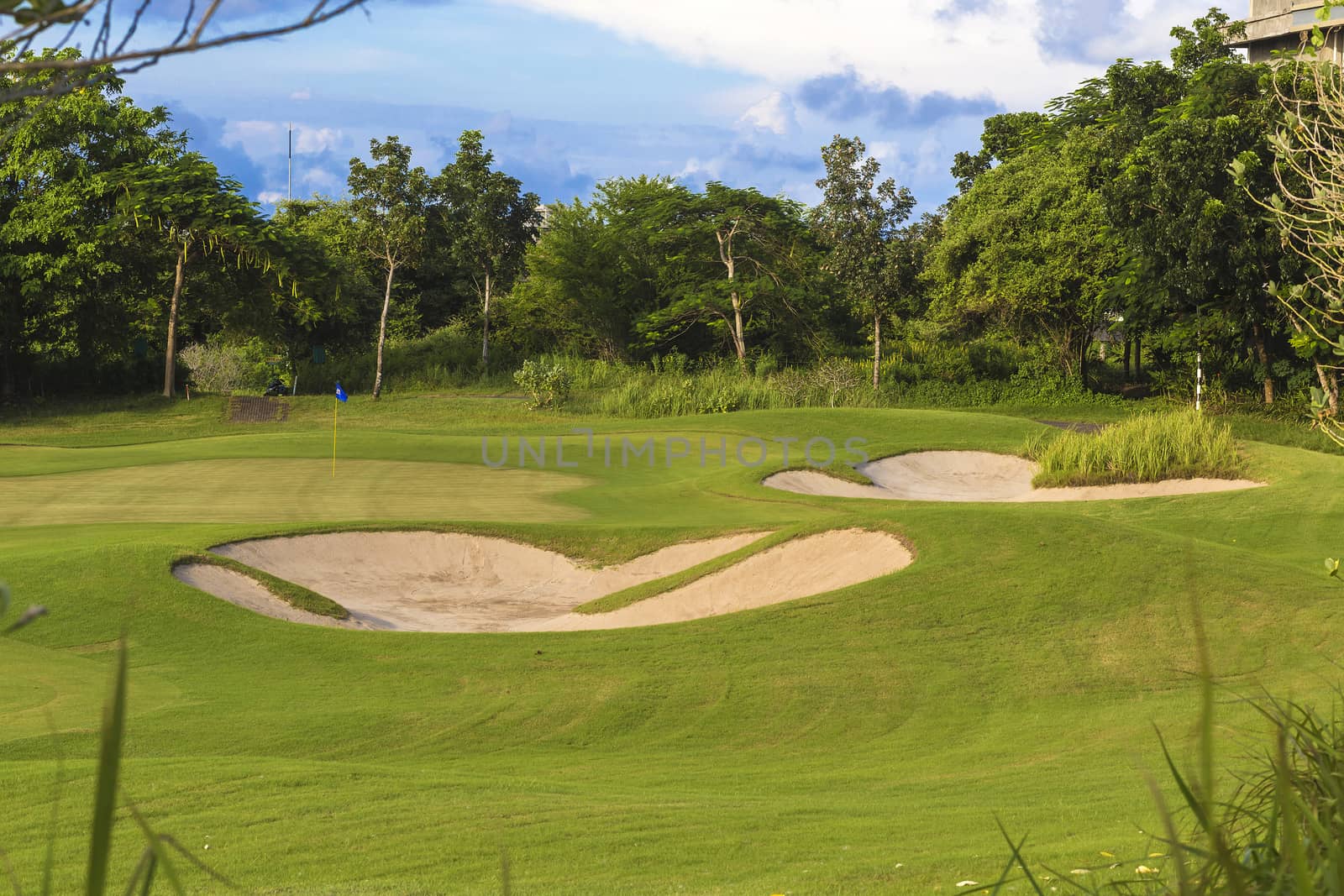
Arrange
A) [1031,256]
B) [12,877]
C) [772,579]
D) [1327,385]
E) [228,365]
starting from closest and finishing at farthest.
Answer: [12,877], [1327,385], [772,579], [1031,256], [228,365]

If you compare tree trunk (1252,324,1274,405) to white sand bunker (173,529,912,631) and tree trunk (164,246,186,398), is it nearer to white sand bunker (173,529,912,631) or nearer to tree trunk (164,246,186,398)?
white sand bunker (173,529,912,631)

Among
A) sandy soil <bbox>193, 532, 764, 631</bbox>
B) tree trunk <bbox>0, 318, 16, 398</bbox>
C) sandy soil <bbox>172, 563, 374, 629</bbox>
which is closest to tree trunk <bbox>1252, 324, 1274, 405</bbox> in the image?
sandy soil <bbox>193, 532, 764, 631</bbox>

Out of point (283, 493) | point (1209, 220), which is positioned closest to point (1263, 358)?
point (1209, 220)

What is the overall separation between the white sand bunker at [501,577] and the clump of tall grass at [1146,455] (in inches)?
352

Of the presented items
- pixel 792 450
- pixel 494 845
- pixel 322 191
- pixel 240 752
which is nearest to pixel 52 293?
pixel 322 191

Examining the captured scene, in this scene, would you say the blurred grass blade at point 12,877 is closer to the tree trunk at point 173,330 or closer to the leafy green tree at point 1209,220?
the leafy green tree at point 1209,220

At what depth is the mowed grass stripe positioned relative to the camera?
18797mm

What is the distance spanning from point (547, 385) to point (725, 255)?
11289mm

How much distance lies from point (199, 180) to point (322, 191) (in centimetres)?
2038

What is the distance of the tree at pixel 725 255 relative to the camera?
47469 mm

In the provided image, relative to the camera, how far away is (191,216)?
1625 inches

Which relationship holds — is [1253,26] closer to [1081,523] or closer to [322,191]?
[322,191]

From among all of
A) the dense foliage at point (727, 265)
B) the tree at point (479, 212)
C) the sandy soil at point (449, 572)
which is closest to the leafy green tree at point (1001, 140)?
the dense foliage at point (727, 265)

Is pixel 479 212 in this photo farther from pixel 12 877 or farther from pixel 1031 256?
pixel 12 877
